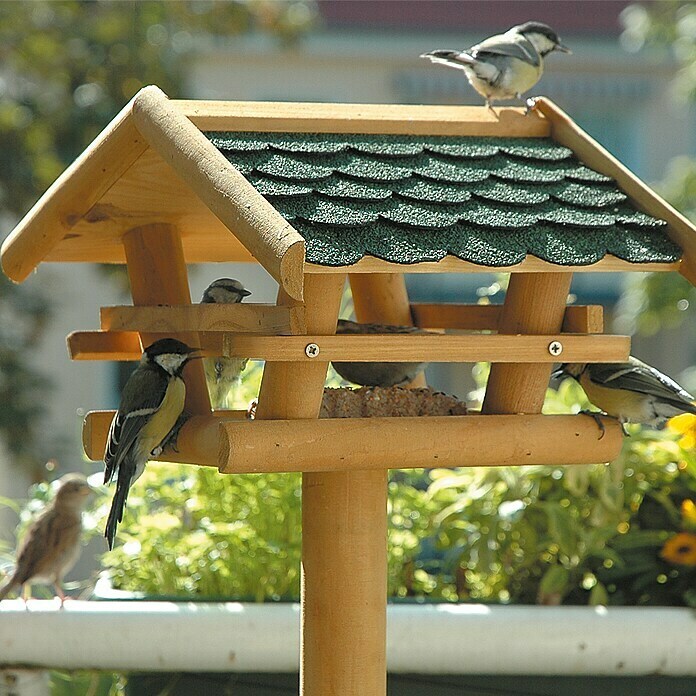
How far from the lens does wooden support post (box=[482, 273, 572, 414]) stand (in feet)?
7.84

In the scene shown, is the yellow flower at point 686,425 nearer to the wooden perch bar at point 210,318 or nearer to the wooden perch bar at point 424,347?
the wooden perch bar at point 424,347

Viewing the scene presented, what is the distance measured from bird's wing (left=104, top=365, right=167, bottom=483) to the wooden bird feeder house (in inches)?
4.1

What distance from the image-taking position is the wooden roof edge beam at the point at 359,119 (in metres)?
2.36

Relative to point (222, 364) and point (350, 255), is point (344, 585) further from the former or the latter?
point (350, 255)

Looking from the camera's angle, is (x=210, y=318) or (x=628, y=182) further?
(x=628, y=182)

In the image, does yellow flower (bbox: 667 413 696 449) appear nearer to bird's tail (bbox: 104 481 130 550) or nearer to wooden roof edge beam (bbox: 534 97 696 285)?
wooden roof edge beam (bbox: 534 97 696 285)

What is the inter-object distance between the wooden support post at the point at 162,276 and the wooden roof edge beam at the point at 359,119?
1.37 feet

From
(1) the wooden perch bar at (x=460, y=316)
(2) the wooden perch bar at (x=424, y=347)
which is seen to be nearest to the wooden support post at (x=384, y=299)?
(1) the wooden perch bar at (x=460, y=316)

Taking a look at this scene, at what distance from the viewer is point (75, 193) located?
8.34 feet

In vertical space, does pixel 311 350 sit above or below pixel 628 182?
below

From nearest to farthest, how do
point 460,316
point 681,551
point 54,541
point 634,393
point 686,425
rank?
point 634,393, point 460,316, point 686,425, point 681,551, point 54,541

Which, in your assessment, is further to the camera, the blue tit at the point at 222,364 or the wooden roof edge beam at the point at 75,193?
the blue tit at the point at 222,364

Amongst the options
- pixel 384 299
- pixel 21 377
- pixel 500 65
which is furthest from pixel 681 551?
pixel 21 377

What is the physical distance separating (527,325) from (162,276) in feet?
2.73
